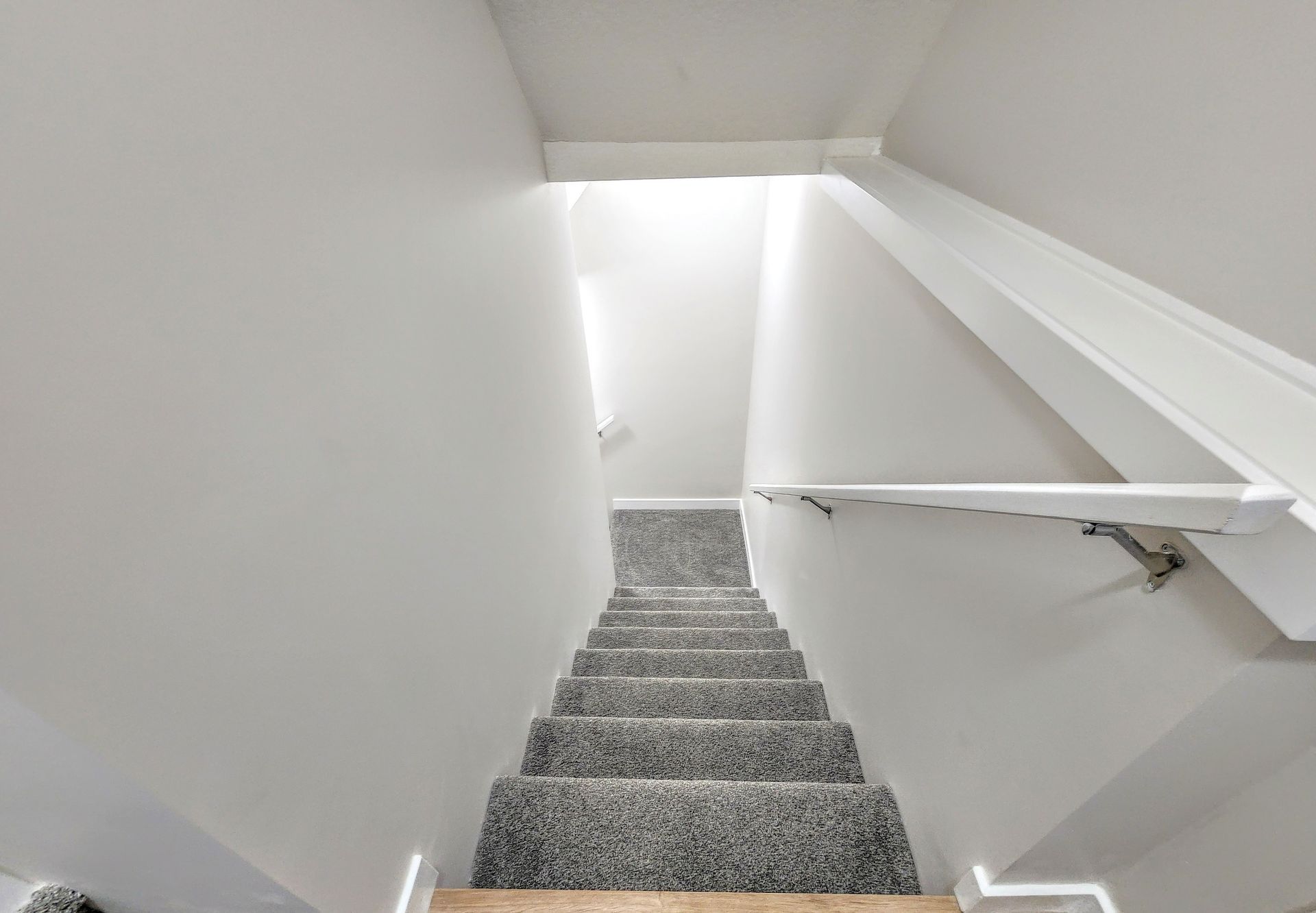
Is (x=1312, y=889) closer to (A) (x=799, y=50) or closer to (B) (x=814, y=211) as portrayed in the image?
(A) (x=799, y=50)

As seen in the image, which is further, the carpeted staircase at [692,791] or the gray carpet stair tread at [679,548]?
the gray carpet stair tread at [679,548]

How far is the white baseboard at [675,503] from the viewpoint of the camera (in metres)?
6.04

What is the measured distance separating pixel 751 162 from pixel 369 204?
1.73m

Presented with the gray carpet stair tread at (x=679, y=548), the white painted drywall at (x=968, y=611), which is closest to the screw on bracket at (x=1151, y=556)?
the white painted drywall at (x=968, y=611)

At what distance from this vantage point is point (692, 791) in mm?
1489

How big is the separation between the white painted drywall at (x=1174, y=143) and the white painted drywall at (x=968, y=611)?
260mm

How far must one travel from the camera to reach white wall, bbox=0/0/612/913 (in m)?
0.43

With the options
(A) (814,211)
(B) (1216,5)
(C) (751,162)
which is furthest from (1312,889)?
(A) (814,211)

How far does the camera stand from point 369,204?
880 mm

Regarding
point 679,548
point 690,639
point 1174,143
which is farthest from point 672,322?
point 1174,143

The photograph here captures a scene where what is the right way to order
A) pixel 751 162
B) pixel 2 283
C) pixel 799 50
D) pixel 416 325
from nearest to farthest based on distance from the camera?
pixel 2 283 → pixel 416 325 → pixel 799 50 → pixel 751 162

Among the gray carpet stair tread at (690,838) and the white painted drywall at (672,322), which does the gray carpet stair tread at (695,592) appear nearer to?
the white painted drywall at (672,322)

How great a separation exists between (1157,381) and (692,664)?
2.14 meters

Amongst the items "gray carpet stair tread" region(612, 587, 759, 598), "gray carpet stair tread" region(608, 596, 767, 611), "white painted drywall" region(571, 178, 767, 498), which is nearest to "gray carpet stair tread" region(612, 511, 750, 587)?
"white painted drywall" region(571, 178, 767, 498)
